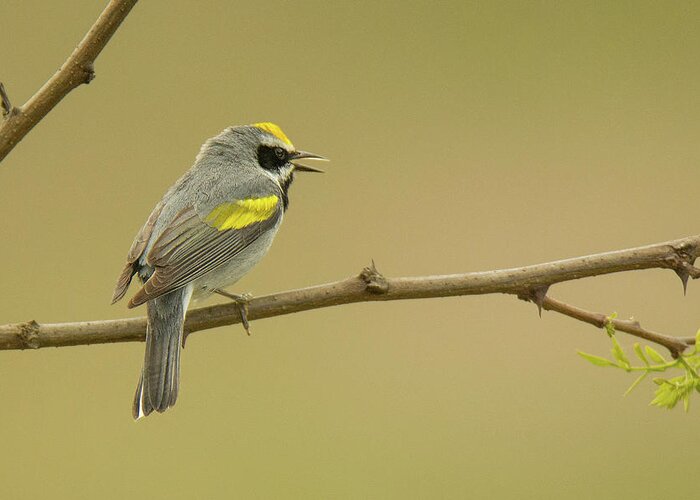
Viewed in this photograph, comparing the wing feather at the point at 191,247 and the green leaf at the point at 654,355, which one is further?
the wing feather at the point at 191,247

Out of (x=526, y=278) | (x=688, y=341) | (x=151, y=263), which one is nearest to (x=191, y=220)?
(x=151, y=263)

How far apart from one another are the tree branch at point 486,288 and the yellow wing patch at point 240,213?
2.17 feet

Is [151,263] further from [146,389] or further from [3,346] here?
[3,346]

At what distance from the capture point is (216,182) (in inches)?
103

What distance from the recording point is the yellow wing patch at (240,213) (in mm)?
2480

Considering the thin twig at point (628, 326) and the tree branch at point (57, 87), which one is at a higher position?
the tree branch at point (57, 87)

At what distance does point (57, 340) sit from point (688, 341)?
124 cm

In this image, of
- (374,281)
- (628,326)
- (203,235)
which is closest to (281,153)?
(203,235)

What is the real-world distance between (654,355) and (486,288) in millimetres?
379

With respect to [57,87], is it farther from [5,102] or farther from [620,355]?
[620,355]

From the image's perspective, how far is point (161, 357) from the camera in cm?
204

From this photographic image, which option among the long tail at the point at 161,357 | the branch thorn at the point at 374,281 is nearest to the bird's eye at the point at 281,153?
the long tail at the point at 161,357

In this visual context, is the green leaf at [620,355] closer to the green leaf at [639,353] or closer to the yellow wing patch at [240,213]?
the green leaf at [639,353]

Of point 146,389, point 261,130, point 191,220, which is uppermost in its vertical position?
point 261,130
